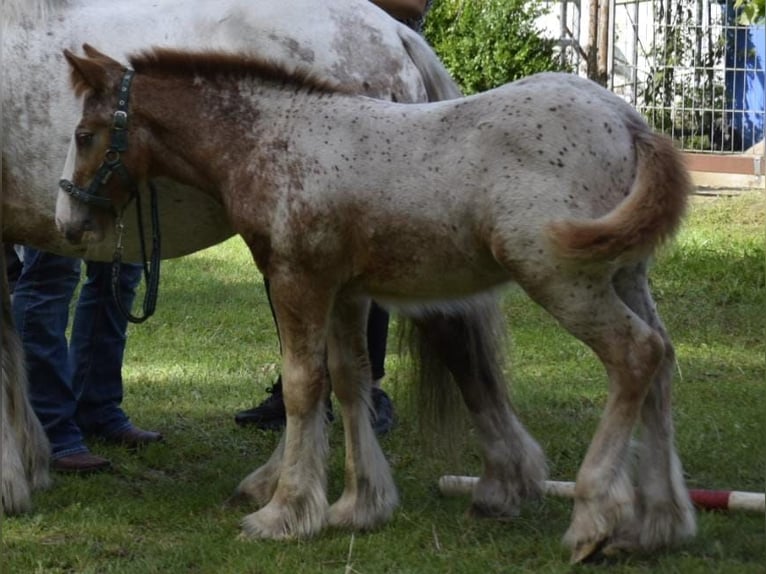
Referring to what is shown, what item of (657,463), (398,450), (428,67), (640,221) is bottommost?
(398,450)

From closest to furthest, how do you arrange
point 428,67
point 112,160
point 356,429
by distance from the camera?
point 112,160
point 356,429
point 428,67

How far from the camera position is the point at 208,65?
453 centimetres

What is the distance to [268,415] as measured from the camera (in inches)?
247

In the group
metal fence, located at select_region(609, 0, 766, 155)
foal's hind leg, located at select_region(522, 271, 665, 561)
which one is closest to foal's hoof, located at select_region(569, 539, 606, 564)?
foal's hind leg, located at select_region(522, 271, 665, 561)

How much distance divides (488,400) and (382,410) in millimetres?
1395

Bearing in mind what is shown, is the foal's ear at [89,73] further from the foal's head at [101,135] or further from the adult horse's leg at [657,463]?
the adult horse's leg at [657,463]

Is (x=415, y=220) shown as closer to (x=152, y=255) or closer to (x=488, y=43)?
(x=152, y=255)

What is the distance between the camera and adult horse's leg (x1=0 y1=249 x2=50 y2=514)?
4.91 meters

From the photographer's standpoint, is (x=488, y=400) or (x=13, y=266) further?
(x=13, y=266)

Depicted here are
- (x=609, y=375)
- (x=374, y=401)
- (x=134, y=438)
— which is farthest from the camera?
(x=374, y=401)

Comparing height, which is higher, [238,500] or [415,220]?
[415,220]

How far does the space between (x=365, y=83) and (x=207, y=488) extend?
168cm

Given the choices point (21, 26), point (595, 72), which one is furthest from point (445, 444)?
point (595, 72)

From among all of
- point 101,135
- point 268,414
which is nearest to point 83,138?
point 101,135
